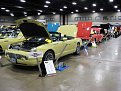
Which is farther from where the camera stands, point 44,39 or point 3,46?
point 3,46

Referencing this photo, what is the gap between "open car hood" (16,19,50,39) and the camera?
586cm

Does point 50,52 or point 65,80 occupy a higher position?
point 50,52

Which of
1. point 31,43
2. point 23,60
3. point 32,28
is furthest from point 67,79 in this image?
point 32,28

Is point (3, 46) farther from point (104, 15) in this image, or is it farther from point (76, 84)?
point (104, 15)

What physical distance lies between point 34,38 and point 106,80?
134 inches

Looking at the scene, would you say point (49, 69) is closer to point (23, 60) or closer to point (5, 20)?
point (23, 60)

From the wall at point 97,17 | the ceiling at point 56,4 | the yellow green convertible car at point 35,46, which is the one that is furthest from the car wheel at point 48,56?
→ the wall at point 97,17

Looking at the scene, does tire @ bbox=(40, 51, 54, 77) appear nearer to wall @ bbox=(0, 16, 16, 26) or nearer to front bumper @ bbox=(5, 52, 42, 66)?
front bumper @ bbox=(5, 52, 42, 66)

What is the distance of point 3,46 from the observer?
8.19 meters

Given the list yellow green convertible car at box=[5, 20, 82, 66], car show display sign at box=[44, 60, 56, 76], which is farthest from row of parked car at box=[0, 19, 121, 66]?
car show display sign at box=[44, 60, 56, 76]

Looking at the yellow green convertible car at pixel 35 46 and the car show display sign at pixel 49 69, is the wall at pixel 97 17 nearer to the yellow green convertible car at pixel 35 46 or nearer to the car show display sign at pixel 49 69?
the yellow green convertible car at pixel 35 46

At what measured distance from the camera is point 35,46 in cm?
609

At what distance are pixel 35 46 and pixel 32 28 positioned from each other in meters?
0.75

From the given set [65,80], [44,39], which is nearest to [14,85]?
[65,80]
